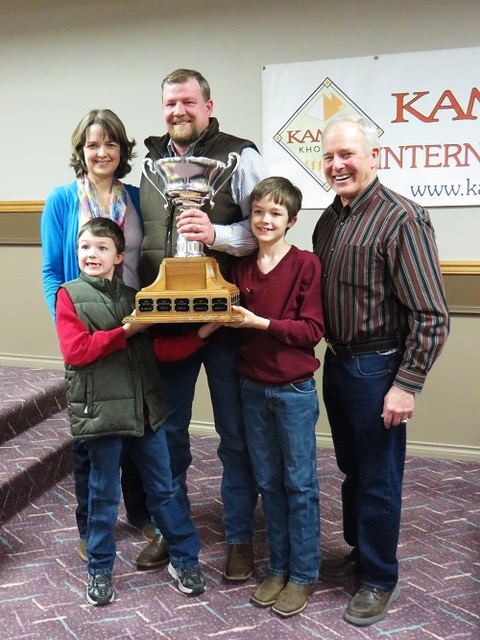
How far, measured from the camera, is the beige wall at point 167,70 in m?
2.88

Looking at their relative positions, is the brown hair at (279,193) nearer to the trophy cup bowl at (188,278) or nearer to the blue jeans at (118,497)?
the trophy cup bowl at (188,278)

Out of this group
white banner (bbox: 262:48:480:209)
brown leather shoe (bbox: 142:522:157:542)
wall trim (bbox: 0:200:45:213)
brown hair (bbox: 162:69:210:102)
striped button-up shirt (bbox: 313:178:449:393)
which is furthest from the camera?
wall trim (bbox: 0:200:45:213)

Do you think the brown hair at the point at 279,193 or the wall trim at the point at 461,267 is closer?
the brown hair at the point at 279,193

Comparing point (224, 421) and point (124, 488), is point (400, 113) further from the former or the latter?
point (124, 488)

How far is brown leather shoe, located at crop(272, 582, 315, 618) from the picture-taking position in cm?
182

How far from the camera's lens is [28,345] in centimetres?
371

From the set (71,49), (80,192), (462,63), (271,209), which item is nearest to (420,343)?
(271,209)

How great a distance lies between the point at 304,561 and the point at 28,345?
2.42 metres

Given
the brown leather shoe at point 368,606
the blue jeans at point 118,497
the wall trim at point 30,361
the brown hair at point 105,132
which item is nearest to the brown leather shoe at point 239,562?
the blue jeans at point 118,497

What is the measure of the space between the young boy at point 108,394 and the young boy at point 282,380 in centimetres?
19

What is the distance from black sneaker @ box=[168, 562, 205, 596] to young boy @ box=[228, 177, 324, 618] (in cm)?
18

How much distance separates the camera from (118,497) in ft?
6.19

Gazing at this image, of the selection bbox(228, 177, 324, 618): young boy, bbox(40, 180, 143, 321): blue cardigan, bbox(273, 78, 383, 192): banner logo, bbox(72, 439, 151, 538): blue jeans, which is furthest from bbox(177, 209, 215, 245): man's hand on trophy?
bbox(273, 78, 383, 192): banner logo

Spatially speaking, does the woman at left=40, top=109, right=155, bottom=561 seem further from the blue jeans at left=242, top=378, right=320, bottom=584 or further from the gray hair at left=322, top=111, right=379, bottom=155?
the gray hair at left=322, top=111, right=379, bottom=155
